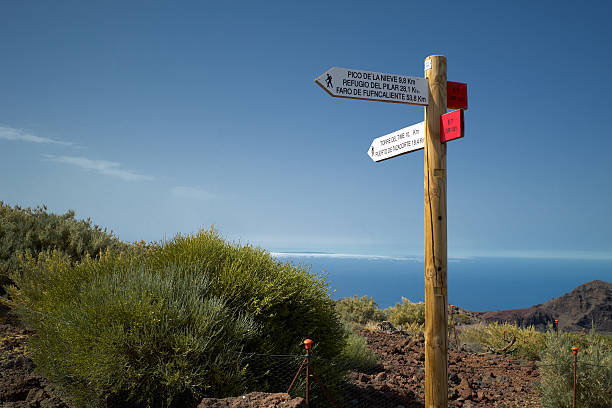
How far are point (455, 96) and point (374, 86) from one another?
1.02 meters

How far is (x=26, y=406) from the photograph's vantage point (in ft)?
15.6

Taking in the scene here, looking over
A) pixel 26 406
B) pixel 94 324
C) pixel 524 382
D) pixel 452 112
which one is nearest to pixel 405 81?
pixel 452 112

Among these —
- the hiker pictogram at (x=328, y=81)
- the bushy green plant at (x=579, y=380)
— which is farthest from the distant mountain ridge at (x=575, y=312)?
the hiker pictogram at (x=328, y=81)

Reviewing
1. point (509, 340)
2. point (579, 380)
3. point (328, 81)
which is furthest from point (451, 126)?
point (509, 340)

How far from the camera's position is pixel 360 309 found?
13.9 metres

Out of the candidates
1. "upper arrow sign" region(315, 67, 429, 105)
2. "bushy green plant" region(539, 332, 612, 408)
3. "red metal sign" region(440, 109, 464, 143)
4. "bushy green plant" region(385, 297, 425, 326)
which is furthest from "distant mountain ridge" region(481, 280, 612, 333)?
"upper arrow sign" region(315, 67, 429, 105)

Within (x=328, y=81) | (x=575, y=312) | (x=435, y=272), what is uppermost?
(x=328, y=81)

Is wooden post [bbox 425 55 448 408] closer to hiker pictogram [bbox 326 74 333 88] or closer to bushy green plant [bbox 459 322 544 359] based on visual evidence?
hiker pictogram [bbox 326 74 333 88]

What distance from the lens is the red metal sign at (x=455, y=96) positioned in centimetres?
485

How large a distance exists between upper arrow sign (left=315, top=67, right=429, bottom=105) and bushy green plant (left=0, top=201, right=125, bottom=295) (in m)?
7.09

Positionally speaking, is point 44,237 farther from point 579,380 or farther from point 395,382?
point 579,380

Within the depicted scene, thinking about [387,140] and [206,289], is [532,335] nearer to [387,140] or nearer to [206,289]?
[387,140]

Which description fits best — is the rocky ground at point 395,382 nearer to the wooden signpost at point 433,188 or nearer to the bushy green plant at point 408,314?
the wooden signpost at point 433,188

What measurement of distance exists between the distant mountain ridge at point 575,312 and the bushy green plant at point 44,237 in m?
13.3
